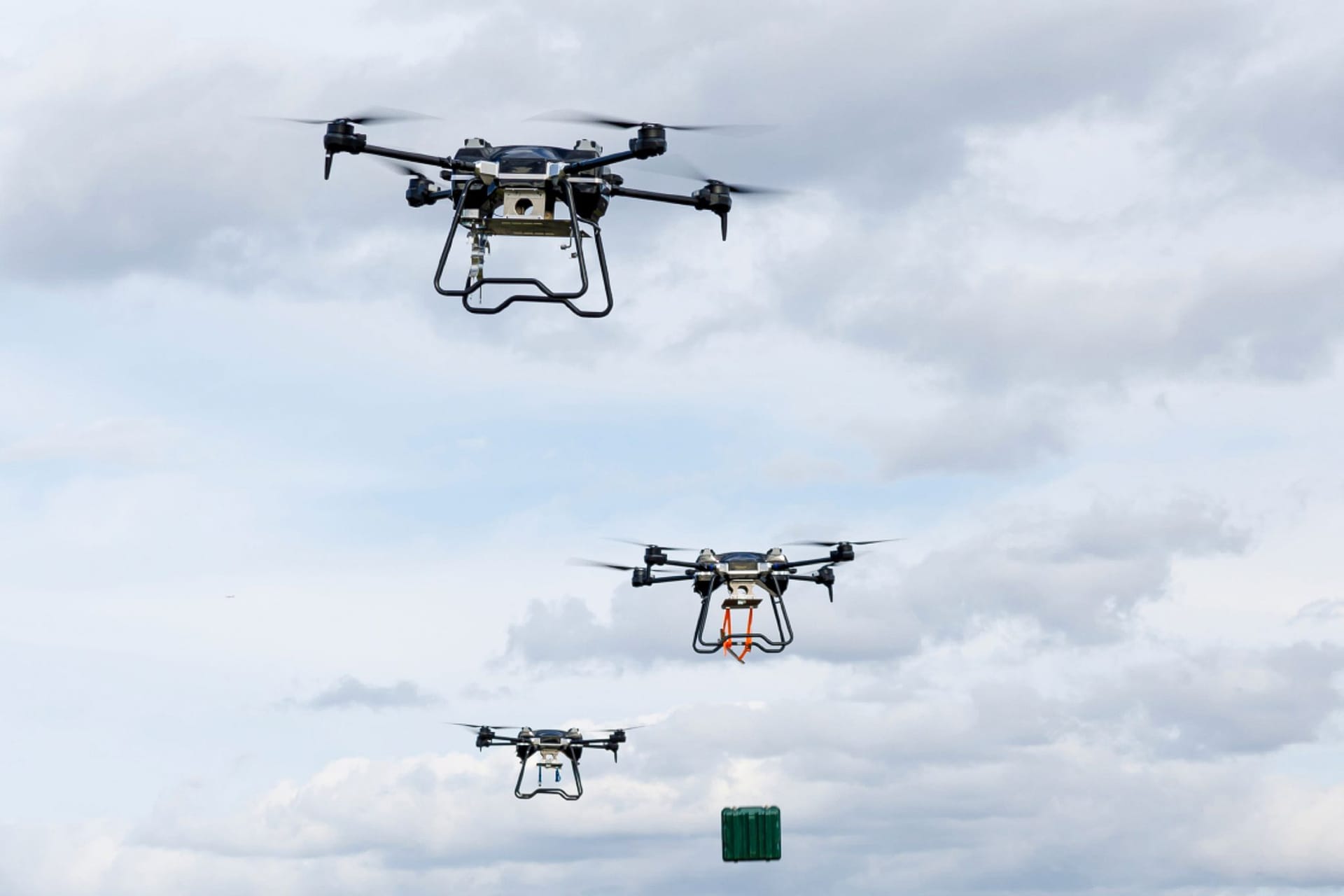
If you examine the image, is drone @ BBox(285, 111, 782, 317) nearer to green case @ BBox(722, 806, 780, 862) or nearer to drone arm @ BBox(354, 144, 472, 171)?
drone arm @ BBox(354, 144, 472, 171)

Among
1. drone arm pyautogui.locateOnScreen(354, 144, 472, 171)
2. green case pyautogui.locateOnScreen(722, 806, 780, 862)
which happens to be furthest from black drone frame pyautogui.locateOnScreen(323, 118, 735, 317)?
green case pyautogui.locateOnScreen(722, 806, 780, 862)

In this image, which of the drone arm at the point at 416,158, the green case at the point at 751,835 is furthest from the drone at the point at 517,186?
the green case at the point at 751,835

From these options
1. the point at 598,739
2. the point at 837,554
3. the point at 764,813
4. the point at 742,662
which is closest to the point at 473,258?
the point at 742,662

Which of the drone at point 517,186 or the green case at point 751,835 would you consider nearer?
the drone at point 517,186

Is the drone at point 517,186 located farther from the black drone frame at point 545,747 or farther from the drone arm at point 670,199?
the black drone frame at point 545,747

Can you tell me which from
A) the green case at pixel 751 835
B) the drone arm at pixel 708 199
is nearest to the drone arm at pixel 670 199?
the drone arm at pixel 708 199

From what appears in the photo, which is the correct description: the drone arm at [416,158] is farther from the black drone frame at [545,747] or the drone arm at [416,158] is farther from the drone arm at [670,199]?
the black drone frame at [545,747]
